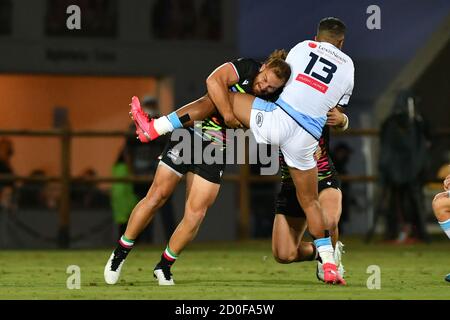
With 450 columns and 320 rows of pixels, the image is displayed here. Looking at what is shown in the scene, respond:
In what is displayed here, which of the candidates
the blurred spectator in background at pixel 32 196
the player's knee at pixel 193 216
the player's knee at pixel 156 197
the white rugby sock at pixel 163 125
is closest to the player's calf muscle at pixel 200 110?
the white rugby sock at pixel 163 125

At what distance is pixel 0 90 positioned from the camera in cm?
2020

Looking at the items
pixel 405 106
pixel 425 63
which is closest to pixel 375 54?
pixel 425 63

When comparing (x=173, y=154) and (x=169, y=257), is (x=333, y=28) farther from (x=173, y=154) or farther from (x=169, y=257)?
(x=169, y=257)

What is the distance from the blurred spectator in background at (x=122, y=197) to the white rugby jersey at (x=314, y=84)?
719 cm

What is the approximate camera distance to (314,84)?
26.3 ft

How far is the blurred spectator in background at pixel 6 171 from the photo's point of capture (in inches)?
619

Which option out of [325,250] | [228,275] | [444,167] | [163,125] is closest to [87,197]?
[444,167]

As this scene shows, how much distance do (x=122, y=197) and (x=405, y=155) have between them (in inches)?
152

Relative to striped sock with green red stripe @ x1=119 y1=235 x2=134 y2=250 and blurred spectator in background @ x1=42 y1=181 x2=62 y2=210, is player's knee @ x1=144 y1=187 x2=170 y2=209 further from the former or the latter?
blurred spectator in background @ x1=42 y1=181 x2=62 y2=210

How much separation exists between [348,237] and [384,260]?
5.76m

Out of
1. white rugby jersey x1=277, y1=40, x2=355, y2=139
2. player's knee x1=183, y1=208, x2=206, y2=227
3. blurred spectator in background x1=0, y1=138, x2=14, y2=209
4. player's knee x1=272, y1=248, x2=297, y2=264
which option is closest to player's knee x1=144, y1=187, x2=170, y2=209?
player's knee x1=183, y1=208, x2=206, y2=227

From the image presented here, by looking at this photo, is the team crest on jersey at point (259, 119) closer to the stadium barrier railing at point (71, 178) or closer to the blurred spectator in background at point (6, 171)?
the stadium barrier railing at point (71, 178)

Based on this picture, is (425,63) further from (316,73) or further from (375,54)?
(316,73)

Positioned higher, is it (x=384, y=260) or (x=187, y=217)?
(x=187, y=217)
